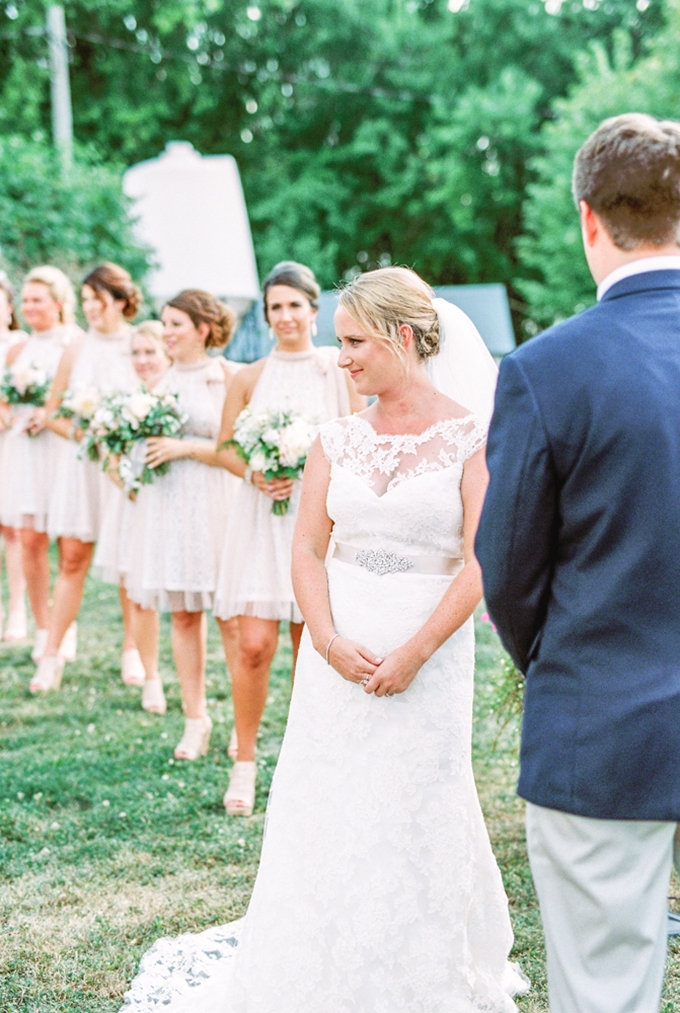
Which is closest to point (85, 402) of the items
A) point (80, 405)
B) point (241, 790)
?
point (80, 405)

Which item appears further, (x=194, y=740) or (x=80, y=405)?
(x=80, y=405)

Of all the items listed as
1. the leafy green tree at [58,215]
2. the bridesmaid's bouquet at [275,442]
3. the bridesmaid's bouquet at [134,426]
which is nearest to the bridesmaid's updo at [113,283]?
the bridesmaid's bouquet at [134,426]

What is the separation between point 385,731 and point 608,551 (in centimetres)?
130

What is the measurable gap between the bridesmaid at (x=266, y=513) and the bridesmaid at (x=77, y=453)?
5.97ft

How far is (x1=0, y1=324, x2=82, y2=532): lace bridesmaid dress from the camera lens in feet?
23.6

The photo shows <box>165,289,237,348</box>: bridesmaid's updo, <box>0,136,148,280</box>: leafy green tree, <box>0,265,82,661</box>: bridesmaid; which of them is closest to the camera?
<box>165,289,237,348</box>: bridesmaid's updo

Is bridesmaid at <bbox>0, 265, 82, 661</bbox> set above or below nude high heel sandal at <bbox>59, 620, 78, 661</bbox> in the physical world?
above

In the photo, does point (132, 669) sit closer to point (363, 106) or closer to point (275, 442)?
point (275, 442)

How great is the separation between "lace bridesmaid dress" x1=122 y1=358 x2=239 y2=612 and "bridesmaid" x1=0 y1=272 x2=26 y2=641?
85.4 inches

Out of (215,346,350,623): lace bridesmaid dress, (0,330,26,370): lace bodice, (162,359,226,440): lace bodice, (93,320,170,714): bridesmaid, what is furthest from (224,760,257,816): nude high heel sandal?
(0,330,26,370): lace bodice

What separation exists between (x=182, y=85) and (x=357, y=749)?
23160mm

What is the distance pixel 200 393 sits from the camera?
18.9 ft

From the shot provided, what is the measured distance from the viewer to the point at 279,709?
651 centimetres

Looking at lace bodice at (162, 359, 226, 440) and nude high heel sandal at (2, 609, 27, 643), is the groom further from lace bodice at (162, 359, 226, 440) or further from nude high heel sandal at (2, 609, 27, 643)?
nude high heel sandal at (2, 609, 27, 643)
